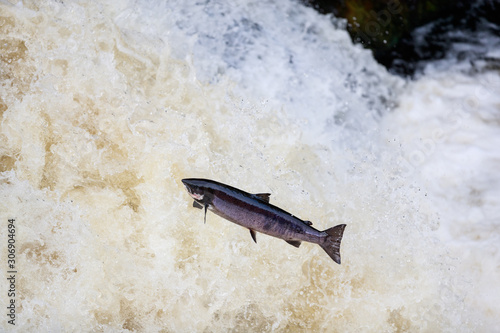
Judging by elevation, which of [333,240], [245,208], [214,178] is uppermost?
[245,208]

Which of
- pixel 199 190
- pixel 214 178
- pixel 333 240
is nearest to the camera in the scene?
pixel 199 190

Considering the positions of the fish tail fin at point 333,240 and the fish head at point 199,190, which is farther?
the fish tail fin at point 333,240

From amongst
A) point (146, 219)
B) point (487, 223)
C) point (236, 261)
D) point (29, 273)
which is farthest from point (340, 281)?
point (29, 273)

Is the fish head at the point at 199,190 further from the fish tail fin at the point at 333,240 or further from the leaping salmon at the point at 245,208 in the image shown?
the fish tail fin at the point at 333,240

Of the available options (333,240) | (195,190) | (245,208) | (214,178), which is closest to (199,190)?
(195,190)

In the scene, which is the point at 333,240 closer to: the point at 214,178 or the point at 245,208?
the point at 245,208

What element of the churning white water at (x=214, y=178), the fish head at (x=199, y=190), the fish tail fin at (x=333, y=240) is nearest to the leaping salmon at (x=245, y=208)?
the fish head at (x=199, y=190)

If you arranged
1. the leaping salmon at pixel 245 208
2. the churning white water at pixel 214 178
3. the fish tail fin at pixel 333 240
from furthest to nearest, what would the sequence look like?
1. the churning white water at pixel 214 178
2. the fish tail fin at pixel 333 240
3. the leaping salmon at pixel 245 208

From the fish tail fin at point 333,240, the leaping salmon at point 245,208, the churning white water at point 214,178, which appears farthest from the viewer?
the churning white water at point 214,178

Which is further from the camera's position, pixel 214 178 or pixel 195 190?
pixel 214 178

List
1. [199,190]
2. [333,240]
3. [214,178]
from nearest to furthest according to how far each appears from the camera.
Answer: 1. [199,190]
2. [333,240]
3. [214,178]
